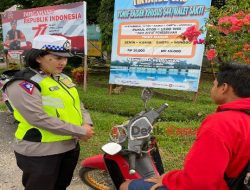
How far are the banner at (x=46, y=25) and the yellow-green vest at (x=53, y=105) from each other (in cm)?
617

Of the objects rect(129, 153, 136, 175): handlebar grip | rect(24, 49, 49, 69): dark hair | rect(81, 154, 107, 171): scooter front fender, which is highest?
rect(24, 49, 49, 69): dark hair

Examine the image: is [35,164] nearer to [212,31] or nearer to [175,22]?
[212,31]

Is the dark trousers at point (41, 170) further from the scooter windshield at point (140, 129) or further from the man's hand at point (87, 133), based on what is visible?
the scooter windshield at point (140, 129)

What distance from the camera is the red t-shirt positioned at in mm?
1503

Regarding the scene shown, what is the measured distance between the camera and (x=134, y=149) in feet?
7.48

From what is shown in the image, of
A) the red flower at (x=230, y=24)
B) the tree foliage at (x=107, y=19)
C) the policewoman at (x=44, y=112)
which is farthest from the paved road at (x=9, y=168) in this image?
the tree foliage at (x=107, y=19)

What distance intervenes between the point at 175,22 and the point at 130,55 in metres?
1.32

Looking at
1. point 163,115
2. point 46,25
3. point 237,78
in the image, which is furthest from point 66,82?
point 46,25

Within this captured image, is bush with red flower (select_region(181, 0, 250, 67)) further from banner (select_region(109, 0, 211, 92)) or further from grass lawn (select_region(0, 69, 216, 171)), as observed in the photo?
banner (select_region(109, 0, 211, 92))

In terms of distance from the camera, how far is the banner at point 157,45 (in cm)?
684

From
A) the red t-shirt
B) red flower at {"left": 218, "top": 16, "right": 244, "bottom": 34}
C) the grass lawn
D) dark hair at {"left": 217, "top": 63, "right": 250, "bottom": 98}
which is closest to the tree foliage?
the grass lawn

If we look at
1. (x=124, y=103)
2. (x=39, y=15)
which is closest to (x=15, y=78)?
(x=124, y=103)

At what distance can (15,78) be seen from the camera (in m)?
2.35

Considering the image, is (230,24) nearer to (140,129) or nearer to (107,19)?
(140,129)
